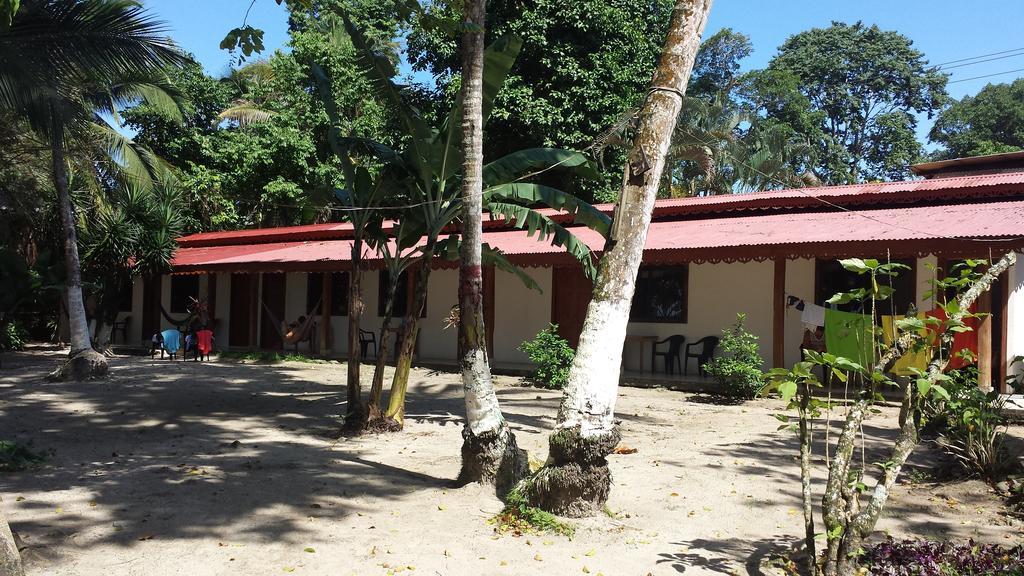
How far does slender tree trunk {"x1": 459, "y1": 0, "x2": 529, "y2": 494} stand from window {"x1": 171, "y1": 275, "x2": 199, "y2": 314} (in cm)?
1669

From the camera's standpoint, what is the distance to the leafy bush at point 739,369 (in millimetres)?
11062

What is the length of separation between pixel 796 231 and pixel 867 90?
29635 millimetres

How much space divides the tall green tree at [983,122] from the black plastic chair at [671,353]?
29115 millimetres

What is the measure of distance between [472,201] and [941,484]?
14.6 feet

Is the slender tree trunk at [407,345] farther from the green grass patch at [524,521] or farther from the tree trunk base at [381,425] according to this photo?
the green grass patch at [524,521]

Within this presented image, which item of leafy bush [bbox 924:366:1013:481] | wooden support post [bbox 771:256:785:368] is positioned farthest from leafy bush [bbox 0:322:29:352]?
leafy bush [bbox 924:366:1013:481]

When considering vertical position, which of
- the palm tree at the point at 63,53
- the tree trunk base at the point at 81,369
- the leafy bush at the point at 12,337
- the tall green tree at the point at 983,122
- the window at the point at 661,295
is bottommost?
the tree trunk base at the point at 81,369

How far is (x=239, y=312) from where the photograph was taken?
20422 mm

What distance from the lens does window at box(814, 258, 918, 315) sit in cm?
1197

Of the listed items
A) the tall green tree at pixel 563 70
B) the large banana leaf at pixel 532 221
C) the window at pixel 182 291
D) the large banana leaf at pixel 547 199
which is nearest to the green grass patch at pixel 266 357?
the window at pixel 182 291

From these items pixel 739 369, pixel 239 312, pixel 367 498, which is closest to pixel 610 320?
pixel 367 498

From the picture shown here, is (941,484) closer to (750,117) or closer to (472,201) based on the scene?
(472,201)

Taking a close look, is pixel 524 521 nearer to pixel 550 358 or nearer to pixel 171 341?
pixel 550 358

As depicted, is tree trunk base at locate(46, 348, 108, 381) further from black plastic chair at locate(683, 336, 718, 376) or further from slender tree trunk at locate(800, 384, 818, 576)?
slender tree trunk at locate(800, 384, 818, 576)
